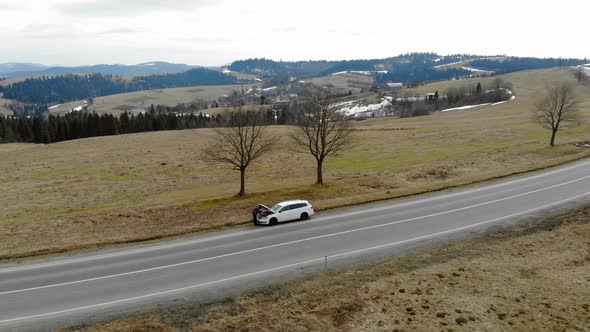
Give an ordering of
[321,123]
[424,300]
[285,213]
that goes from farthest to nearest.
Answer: [321,123], [285,213], [424,300]

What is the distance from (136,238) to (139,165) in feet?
110

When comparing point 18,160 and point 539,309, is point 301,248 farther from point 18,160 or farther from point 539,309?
point 18,160

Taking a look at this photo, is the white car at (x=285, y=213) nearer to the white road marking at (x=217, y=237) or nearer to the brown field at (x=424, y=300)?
the white road marking at (x=217, y=237)

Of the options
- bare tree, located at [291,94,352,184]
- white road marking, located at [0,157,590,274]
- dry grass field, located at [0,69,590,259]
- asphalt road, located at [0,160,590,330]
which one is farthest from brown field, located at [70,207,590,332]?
bare tree, located at [291,94,352,184]

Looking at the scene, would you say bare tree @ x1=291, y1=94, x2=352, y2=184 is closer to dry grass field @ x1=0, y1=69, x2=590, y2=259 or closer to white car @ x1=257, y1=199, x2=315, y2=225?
dry grass field @ x1=0, y1=69, x2=590, y2=259

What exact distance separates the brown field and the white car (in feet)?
30.2

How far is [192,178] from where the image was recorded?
49.2m

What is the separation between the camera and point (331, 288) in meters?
18.9

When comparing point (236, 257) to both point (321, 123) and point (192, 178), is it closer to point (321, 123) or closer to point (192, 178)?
point (321, 123)

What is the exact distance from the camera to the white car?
29.1 metres

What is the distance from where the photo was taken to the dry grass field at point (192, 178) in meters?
30.1

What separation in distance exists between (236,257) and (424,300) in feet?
33.6

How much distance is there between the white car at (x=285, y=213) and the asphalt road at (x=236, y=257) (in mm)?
656

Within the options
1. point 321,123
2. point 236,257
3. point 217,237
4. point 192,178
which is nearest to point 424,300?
point 236,257
